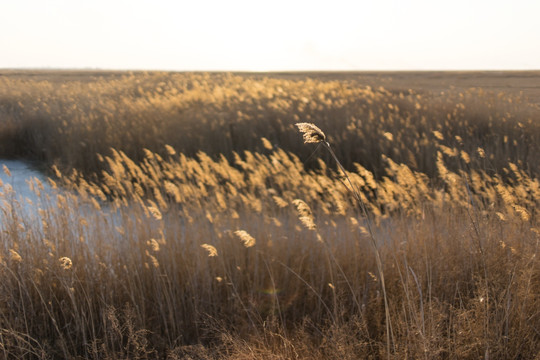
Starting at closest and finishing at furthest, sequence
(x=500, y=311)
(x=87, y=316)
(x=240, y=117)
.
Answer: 1. (x=500, y=311)
2. (x=87, y=316)
3. (x=240, y=117)

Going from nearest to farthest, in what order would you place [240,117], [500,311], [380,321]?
[500,311] < [380,321] < [240,117]

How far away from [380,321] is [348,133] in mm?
5055

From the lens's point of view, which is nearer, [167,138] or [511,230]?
[511,230]

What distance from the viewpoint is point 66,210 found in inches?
156

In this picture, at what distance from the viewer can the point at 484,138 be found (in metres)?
7.87

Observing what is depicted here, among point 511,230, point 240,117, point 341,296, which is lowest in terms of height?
point 341,296

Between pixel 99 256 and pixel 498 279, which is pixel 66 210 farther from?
pixel 498 279

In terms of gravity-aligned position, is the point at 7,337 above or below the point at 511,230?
below

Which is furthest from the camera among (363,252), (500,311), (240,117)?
(240,117)

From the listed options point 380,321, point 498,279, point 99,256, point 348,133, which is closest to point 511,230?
point 498,279

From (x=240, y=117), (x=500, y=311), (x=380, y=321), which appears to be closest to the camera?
(x=500, y=311)

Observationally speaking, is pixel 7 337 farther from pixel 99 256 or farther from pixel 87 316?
pixel 99 256

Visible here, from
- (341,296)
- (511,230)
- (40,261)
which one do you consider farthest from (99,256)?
(511,230)

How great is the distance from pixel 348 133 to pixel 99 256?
5056 mm
